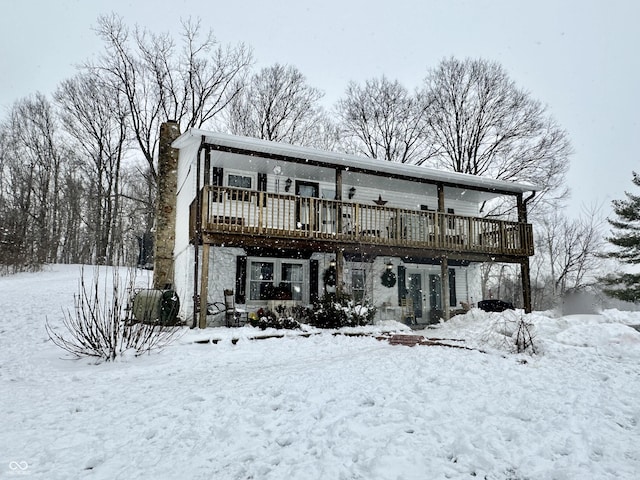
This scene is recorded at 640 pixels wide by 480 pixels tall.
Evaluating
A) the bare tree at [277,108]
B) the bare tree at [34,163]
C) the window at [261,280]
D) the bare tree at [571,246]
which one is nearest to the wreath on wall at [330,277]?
the window at [261,280]

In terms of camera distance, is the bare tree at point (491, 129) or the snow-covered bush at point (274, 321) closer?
the snow-covered bush at point (274, 321)

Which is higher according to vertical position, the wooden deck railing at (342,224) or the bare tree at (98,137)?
the bare tree at (98,137)

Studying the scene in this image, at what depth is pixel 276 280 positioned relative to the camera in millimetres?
12680

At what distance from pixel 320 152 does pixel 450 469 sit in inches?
365

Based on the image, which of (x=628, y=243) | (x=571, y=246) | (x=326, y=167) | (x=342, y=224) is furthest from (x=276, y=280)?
(x=571, y=246)

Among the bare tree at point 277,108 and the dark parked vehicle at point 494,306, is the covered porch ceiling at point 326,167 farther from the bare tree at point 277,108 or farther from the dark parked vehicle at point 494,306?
the bare tree at point 277,108

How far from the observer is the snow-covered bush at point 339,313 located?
1009 cm

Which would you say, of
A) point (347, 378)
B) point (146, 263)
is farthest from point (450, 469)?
point (146, 263)

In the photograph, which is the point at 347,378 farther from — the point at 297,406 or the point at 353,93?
the point at 353,93

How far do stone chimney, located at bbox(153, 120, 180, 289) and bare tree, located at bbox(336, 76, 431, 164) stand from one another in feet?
44.1

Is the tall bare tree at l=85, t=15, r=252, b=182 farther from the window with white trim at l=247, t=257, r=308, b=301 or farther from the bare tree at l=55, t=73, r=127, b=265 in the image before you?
the window with white trim at l=247, t=257, r=308, b=301

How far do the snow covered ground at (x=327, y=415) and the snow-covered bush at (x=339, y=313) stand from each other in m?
3.17

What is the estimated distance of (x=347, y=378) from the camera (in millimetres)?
5105

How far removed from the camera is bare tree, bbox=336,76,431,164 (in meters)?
24.4
